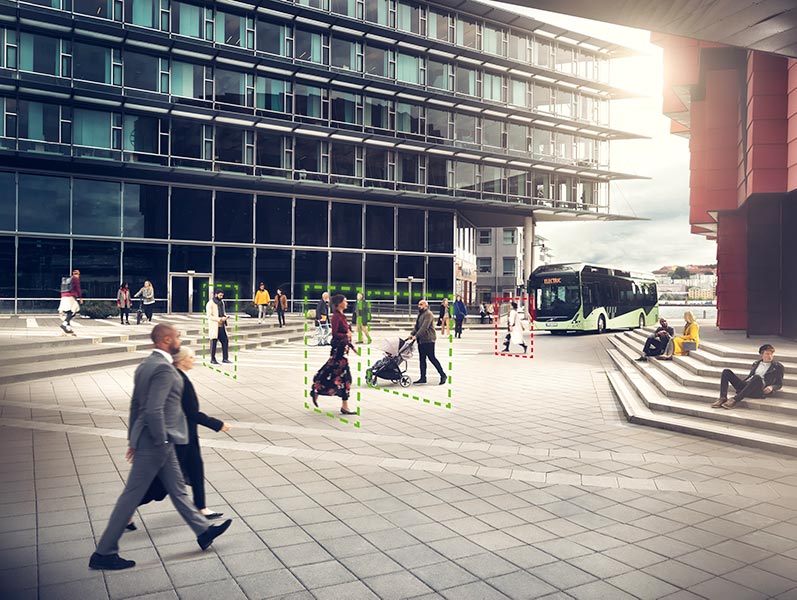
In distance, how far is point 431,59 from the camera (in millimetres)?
39688

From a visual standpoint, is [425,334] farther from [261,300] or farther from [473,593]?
[261,300]

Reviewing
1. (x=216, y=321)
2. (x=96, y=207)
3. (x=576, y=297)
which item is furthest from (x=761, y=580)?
(x=96, y=207)

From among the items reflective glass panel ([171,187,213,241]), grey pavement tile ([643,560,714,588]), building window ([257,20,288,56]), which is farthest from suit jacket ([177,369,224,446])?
building window ([257,20,288,56])

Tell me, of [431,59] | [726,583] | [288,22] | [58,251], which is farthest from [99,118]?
[726,583]

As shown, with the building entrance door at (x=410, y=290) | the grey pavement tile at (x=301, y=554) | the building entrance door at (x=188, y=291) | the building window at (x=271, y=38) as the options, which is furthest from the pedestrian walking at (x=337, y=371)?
the building entrance door at (x=410, y=290)

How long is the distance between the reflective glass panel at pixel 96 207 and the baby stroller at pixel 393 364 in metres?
22.6

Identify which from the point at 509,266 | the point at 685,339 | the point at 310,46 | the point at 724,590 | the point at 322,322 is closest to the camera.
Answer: the point at 724,590

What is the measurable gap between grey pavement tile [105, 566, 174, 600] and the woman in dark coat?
1.78ft

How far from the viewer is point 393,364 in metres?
13.0

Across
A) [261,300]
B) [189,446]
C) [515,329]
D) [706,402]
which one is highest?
[261,300]

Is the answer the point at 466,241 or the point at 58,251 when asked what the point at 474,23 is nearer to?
the point at 466,241

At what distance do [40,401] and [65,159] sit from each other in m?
22.1

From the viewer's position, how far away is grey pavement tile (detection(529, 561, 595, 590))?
13.9ft

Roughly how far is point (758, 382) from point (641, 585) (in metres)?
6.29
